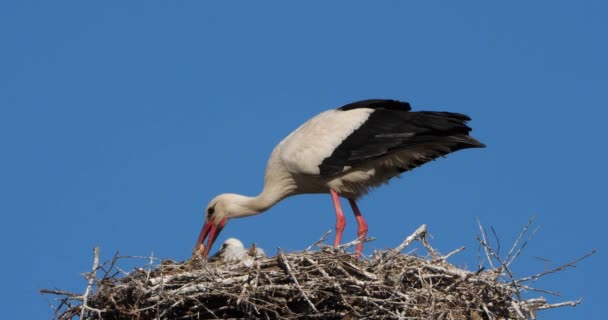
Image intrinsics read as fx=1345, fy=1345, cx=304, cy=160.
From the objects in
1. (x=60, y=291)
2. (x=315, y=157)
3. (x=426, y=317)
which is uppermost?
(x=315, y=157)

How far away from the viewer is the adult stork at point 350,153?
36.7ft

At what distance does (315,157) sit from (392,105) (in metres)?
0.81

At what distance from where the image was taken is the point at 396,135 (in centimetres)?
1123

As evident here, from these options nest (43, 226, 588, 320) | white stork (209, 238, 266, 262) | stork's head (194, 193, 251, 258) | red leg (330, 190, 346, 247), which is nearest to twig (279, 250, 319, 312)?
nest (43, 226, 588, 320)

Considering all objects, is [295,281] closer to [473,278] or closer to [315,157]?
[473,278]

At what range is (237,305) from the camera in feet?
29.1

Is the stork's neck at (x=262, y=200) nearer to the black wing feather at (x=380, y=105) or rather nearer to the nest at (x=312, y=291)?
the black wing feather at (x=380, y=105)

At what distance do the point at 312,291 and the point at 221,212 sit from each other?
3.20 meters

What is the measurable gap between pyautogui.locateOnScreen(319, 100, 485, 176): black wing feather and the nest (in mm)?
2005

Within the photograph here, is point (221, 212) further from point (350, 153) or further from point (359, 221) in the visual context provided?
point (350, 153)

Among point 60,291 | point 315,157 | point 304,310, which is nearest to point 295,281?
point 304,310

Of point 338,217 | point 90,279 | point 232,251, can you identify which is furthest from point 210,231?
point 90,279

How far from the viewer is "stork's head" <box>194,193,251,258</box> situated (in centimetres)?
1193

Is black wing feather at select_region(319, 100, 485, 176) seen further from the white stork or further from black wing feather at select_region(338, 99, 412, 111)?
the white stork
